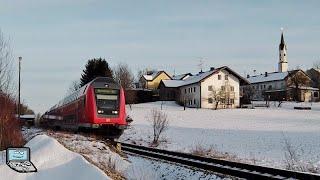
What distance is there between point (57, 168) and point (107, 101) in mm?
16693

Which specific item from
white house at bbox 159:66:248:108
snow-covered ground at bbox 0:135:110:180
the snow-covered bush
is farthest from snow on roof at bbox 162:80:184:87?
snow-covered ground at bbox 0:135:110:180

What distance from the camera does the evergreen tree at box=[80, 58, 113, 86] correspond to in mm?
84725

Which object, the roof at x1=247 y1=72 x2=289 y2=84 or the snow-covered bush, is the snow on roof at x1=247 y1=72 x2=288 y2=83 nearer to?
the roof at x1=247 y1=72 x2=289 y2=84

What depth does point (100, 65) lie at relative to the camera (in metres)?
85.6

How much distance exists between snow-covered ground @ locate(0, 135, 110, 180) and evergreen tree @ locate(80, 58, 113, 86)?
7161 centimetres

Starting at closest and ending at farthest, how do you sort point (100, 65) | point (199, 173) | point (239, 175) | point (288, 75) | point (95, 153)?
point (239, 175) → point (199, 173) → point (95, 153) → point (100, 65) → point (288, 75)

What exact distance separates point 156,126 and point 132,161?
1594 cm

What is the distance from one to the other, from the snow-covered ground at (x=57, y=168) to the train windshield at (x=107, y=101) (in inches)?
545

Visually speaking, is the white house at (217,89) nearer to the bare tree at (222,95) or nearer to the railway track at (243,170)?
the bare tree at (222,95)

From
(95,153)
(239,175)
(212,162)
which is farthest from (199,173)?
(95,153)

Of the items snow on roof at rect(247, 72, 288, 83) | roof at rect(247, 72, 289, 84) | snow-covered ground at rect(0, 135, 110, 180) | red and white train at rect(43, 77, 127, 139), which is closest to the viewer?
snow-covered ground at rect(0, 135, 110, 180)

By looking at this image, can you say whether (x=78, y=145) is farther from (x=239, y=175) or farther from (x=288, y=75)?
(x=288, y=75)

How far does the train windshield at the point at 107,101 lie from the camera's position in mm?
27256

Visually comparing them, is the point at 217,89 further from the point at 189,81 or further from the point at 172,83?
the point at 172,83
